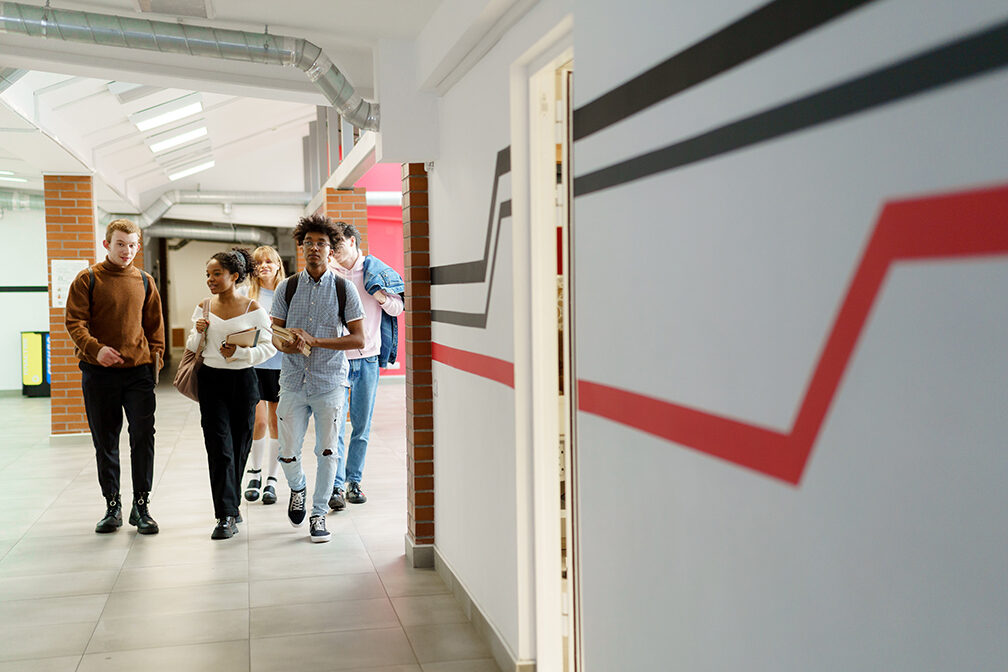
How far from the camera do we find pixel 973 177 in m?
1.12

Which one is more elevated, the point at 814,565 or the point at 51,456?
the point at 814,565

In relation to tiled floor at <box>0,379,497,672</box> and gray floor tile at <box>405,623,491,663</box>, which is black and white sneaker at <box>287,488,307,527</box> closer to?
tiled floor at <box>0,379,497,672</box>

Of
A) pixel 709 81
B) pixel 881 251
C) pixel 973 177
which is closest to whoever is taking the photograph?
pixel 973 177

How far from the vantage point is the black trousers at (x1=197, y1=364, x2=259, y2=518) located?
5402 mm

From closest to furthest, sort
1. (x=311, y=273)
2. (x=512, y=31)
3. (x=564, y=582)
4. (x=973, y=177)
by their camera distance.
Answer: (x=973, y=177) → (x=512, y=31) → (x=564, y=582) → (x=311, y=273)

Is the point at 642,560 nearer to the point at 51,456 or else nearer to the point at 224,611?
the point at 224,611

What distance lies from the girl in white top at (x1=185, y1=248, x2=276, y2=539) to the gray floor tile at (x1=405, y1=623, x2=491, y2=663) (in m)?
1.96

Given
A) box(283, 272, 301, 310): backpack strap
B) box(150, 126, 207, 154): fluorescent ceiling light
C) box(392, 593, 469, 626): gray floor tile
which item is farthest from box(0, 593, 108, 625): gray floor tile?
box(150, 126, 207, 154): fluorescent ceiling light

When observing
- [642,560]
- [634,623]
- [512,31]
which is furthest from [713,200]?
[512,31]

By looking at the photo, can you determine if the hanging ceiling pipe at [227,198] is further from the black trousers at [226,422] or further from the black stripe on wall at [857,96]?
the black stripe on wall at [857,96]

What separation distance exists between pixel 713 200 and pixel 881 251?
0.52m

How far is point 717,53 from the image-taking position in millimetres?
1741

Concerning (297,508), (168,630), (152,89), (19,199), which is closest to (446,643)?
(168,630)

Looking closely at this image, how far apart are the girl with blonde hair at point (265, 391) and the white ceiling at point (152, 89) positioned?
116 cm
